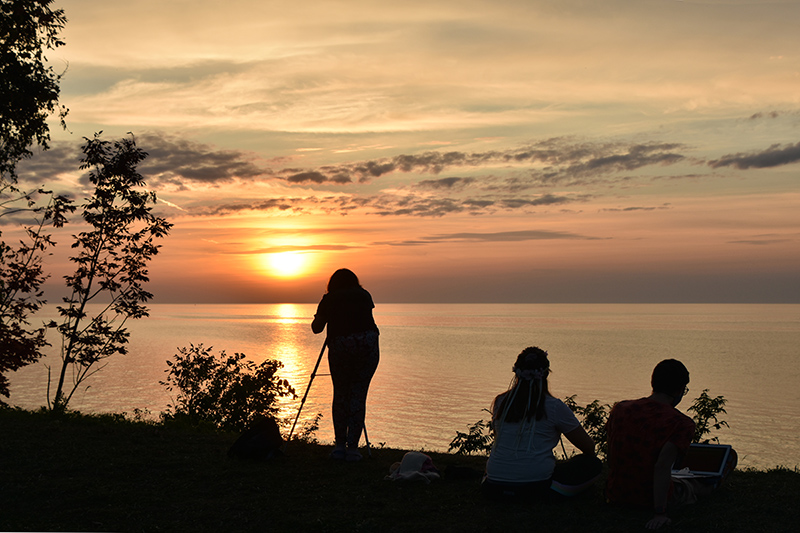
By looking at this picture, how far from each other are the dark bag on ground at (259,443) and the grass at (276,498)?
0.49ft

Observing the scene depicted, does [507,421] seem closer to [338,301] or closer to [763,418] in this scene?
[338,301]

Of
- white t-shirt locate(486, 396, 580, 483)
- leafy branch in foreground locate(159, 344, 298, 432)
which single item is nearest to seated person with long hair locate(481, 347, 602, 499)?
white t-shirt locate(486, 396, 580, 483)

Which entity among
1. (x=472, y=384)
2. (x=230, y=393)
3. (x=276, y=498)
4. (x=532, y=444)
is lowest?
(x=472, y=384)

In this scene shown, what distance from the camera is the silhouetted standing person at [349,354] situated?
9273mm

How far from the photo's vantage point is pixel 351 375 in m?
9.39

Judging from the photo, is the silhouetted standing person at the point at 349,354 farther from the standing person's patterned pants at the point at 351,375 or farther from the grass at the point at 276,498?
the grass at the point at 276,498

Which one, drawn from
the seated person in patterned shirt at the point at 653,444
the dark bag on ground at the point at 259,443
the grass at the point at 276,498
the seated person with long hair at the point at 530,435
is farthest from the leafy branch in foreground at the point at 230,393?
the seated person in patterned shirt at the point at 653,444

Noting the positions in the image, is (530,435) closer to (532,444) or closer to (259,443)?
(532,444)

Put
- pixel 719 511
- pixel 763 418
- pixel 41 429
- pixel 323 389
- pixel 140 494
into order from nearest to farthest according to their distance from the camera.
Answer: pixel 719 511 → pixel 140 494 → pixel 41 429 → pixel 763 418 → pixel 323 389

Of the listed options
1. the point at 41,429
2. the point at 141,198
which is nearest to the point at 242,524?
the point at 41,429

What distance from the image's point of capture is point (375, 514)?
700 cm

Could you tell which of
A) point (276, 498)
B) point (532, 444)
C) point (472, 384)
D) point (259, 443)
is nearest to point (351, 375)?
point (259, 443)

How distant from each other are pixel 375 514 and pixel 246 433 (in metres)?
3.21

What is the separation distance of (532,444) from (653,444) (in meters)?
1.16
